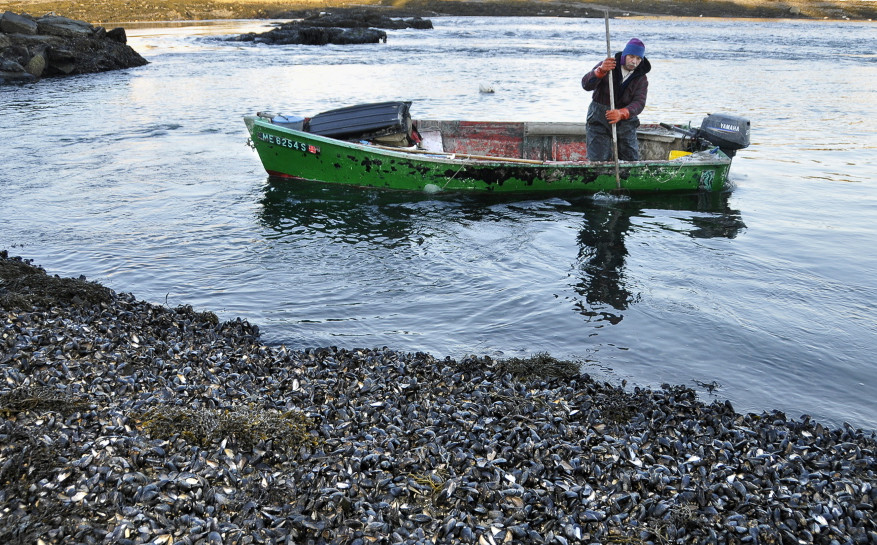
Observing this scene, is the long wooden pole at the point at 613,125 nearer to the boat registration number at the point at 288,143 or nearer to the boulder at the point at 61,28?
the boat registration number at the point at 288,143

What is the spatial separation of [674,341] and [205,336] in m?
5.81

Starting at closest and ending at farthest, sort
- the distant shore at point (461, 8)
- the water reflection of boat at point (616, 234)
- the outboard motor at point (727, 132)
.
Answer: the water reflection of boat at point (616, 234) → the outboard motor at point (727, 132) → the distant shore at point (461, 8)

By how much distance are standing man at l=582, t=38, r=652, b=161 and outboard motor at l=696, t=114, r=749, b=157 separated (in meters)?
1.87

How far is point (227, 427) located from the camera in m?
5.93

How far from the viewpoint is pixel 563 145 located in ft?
52.4

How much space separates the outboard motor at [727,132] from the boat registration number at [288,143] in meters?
8.26

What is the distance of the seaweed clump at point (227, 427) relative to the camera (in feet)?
19.2

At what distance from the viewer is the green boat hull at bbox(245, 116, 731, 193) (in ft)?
Answer: 45.6

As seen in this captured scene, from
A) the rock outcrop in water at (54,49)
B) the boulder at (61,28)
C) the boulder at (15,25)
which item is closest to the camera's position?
the rock outcrop in water at (54,49)

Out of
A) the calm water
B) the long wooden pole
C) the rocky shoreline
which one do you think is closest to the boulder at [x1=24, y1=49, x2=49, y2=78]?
the calm water

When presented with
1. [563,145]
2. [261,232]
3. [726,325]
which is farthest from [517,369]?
[563,145]

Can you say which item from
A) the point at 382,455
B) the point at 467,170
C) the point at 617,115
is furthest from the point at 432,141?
the point at 382,455

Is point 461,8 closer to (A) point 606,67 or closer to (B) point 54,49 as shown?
(B) point 54,49

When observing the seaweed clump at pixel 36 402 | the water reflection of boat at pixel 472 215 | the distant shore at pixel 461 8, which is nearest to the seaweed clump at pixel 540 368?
the water reflection of boat at pixel 472 215
